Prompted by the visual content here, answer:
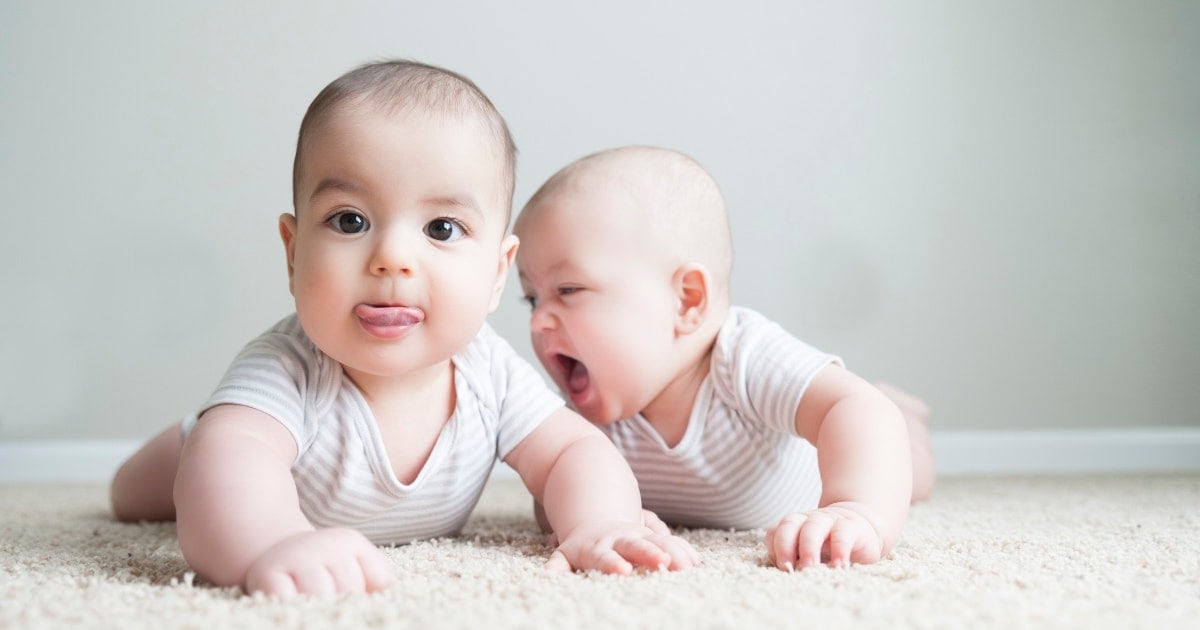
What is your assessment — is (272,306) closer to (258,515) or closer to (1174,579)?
(258,515)

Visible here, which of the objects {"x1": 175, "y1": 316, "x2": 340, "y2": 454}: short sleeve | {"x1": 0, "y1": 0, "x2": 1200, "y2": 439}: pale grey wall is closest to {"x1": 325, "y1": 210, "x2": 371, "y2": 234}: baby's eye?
{"x1": 175, "y1": 316, "x2": 340, "y2": 454}: short sleeve

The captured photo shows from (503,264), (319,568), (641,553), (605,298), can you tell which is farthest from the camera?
(605,298)

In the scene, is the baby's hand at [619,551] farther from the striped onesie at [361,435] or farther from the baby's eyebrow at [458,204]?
the baby's eyebrow at [458,204]

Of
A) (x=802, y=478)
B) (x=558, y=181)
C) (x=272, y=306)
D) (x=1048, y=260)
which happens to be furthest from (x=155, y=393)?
(x=1048, y=260)

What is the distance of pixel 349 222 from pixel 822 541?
1.50 feet

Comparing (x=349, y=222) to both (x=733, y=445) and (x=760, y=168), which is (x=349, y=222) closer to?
(x=733, y=445)

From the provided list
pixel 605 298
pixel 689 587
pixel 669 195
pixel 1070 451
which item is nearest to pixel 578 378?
pixel 605 298

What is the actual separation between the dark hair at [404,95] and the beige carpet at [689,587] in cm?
34

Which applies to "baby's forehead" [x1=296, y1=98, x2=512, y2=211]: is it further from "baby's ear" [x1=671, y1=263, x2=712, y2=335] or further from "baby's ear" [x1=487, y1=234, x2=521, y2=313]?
"baby's ear" [x1=671, y1=263, x2=712, y2=335]

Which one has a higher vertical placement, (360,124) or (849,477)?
(360,124)

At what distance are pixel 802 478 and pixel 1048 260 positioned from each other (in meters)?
1.02

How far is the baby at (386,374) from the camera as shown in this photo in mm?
834

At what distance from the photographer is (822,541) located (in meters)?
0.86

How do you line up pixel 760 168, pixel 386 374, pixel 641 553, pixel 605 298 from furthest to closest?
pixel 760 168 < pixel 605 298 < pixel 386 374 < pixel 641 553
